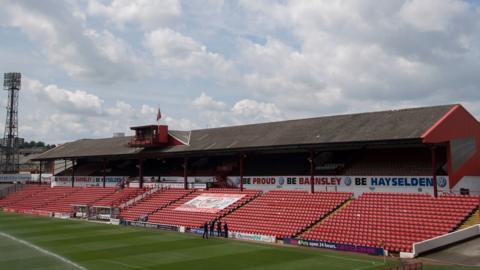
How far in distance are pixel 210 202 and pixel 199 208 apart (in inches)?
48.5

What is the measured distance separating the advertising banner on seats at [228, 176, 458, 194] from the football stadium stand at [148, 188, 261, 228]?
1701 millimetres

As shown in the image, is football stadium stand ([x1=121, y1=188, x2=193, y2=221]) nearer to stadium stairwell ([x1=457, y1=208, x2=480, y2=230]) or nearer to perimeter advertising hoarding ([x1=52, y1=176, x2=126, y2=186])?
perimeter advertising hoarding ([x1=52, y1=176, x2=126, y2=186])

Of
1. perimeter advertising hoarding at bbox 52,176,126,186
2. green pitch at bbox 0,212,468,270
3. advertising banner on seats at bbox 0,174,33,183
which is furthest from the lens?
advertising banner on seats at bbox 0,174,33,183

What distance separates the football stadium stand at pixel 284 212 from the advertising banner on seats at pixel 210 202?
2.35 meters

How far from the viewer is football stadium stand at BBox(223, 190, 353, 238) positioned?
3488cm

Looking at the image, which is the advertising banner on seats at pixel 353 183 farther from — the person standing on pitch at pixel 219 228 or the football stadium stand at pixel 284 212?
the person standing on pitch at pixel 219 228

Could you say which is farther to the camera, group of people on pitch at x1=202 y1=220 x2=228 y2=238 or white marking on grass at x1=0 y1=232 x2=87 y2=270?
group of people on pitch at x1=202 y1=220 x2=228 y2=238

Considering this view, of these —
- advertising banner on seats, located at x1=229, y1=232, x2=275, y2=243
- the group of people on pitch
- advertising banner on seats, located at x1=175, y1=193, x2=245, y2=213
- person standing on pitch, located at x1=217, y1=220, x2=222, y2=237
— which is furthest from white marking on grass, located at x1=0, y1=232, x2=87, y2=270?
advertising banner on seats, located at x1=175, y1=193, x2=245, y2=213

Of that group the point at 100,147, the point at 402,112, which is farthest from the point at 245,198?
the point at 100,147

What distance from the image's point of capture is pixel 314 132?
40688mm

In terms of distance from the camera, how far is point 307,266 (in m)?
24.3

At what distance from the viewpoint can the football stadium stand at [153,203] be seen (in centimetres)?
4720

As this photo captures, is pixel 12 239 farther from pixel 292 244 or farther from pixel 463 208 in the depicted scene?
pixel 463 208

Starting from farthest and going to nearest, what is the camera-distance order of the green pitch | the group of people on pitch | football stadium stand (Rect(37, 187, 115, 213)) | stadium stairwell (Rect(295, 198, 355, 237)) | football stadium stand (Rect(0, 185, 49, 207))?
football stadium stand (Rect(0, 185, 49, 207)) < football stadium stand (Rect(37, 187, 115, 213)) < the group of people on pitch < stadium stairwell (Rect(295, 198, 355, 237)) < the green pitch
